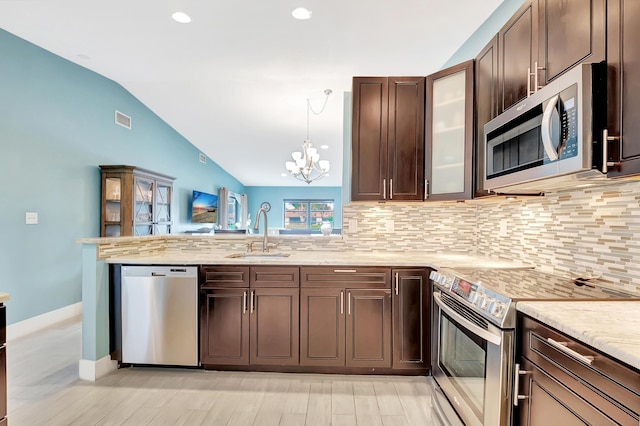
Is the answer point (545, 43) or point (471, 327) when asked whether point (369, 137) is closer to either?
point (545, 43)

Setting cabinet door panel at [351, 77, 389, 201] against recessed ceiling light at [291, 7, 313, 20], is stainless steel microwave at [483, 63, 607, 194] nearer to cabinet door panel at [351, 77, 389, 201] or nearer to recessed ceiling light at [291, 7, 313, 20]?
cabinet door panel at [351, 77, 389, 201]

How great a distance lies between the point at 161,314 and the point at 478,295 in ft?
7.14

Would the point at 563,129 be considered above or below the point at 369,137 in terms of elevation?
below

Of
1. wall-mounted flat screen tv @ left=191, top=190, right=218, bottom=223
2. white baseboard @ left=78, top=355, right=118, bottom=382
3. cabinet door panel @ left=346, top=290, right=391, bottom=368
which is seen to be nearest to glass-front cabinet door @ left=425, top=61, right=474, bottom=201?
cabinet door panel @ left=346, top=290, right=391, bottom=368

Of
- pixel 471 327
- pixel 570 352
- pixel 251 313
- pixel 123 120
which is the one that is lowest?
pixel 251 313

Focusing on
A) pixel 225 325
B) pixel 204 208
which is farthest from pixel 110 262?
pixel 204 208

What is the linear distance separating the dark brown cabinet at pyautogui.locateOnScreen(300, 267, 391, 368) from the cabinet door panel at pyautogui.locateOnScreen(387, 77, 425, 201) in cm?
68

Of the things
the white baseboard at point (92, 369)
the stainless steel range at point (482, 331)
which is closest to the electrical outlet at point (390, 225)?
the stainless steel range at point (482, 331)

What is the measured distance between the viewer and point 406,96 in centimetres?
264

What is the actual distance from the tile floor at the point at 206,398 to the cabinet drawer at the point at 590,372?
3.68 ft

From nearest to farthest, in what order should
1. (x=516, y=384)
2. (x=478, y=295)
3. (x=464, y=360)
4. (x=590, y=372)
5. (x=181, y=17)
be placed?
(x=590, y=372) → (x=516, y=384) → (x=478, y=295) → (x=464, y=360) → (x=181, y=17)

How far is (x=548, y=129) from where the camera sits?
4.23ft

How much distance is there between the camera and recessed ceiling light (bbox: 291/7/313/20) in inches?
107

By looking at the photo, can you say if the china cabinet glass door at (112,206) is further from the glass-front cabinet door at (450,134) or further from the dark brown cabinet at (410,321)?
the glass-front cabinet door at (450,134)
